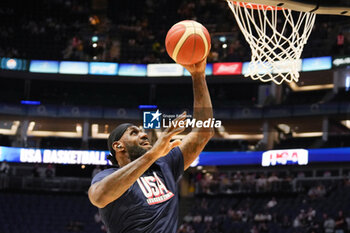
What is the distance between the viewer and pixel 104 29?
2181cm

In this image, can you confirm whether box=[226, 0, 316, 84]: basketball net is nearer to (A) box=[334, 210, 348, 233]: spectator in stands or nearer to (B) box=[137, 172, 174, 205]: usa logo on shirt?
(B) box=[137, 172, 174, 205]: usa logo on shirt

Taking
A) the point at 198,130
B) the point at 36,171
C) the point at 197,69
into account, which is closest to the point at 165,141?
the point at 198,130

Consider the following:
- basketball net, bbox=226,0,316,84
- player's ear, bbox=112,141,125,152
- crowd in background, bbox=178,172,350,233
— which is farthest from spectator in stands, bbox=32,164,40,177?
player's ear, bbox=112,141,125,152

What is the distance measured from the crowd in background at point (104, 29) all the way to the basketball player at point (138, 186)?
1700cm

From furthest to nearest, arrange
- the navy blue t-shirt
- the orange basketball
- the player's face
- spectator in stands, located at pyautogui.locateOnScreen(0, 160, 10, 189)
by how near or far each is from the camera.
→ 1. spectator in stands, located at pyautogui.locateOnScreen(0, 160, 10, 189)
2. the orange basketball
3. the player's face
4. the navy blue t-shirt

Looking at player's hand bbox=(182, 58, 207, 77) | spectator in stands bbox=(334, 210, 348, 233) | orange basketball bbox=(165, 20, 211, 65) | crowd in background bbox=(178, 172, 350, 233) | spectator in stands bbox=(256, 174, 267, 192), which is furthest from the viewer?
spectator in stands bbox=(256, 174, 267, 192)

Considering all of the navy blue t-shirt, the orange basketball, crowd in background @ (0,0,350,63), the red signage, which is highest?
crowd in background @ (0,0,350,63)

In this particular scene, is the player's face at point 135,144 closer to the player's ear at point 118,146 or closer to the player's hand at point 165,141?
the player's ear at point 118,146

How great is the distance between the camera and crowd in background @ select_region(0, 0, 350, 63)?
21125 millimetres

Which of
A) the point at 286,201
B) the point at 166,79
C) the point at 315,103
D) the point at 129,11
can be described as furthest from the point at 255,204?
the point at 129,11

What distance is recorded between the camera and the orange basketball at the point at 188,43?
3730 mm

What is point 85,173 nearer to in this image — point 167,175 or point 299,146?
point 299,146

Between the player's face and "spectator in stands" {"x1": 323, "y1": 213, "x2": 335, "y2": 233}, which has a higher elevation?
the player's face

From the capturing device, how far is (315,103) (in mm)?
19578
